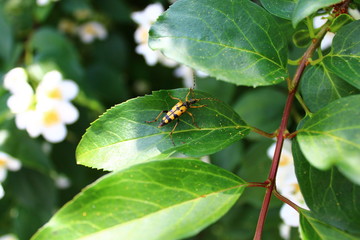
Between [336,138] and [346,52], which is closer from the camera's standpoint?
[336,138]

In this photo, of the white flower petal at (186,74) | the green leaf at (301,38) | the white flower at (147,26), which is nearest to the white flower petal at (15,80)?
the white flower at (147,26)

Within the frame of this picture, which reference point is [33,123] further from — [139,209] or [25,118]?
[139,209]

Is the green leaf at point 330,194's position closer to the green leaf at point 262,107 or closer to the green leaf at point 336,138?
the green leaf at point 336,138

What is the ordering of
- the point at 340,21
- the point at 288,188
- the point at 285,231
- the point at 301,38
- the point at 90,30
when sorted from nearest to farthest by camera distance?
1. the point at 340,21
2. the point at 301,38
3. the point at 288,188
4. the point at 285,231
5. the point at 90,30

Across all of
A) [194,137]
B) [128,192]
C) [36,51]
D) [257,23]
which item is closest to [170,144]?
[194,137]

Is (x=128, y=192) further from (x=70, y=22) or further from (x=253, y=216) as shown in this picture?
(x=70, y=22)

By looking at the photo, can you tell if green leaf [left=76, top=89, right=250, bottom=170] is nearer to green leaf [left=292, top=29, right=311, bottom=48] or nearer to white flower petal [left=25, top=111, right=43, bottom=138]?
green leaf [left=292, top=29, right=311, bottom=48]

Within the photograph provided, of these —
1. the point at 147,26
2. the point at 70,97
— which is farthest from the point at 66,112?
the point at 147,26
